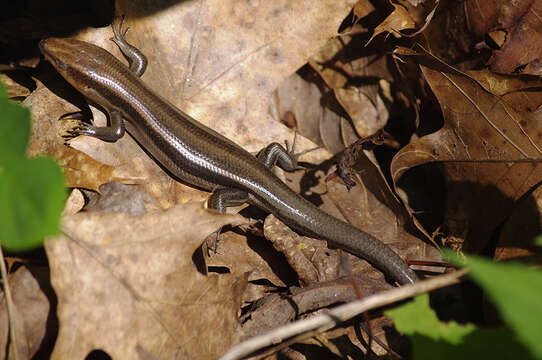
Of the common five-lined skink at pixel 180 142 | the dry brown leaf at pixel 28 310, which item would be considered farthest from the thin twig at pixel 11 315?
the common five-lined skink at pixel 180 142

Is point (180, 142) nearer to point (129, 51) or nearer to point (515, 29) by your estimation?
point (129, 51)

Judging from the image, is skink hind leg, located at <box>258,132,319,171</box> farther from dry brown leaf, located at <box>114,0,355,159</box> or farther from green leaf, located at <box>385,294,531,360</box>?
green leaf, located at <box>385,294,531,360</box>

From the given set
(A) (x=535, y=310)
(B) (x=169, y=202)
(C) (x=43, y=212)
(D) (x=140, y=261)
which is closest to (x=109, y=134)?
(B) (x=169, y=202)

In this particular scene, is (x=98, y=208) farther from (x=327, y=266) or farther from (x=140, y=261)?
(x=327, y=266)

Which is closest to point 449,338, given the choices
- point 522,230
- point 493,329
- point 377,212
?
point 493,329

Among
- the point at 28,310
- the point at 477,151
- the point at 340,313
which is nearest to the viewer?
the point at 340,313

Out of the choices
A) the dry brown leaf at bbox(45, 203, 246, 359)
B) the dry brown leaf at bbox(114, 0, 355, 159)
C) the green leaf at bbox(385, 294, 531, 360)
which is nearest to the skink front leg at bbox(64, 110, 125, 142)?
the dry brown leaf at bbox(114, 0, 355, 159)
